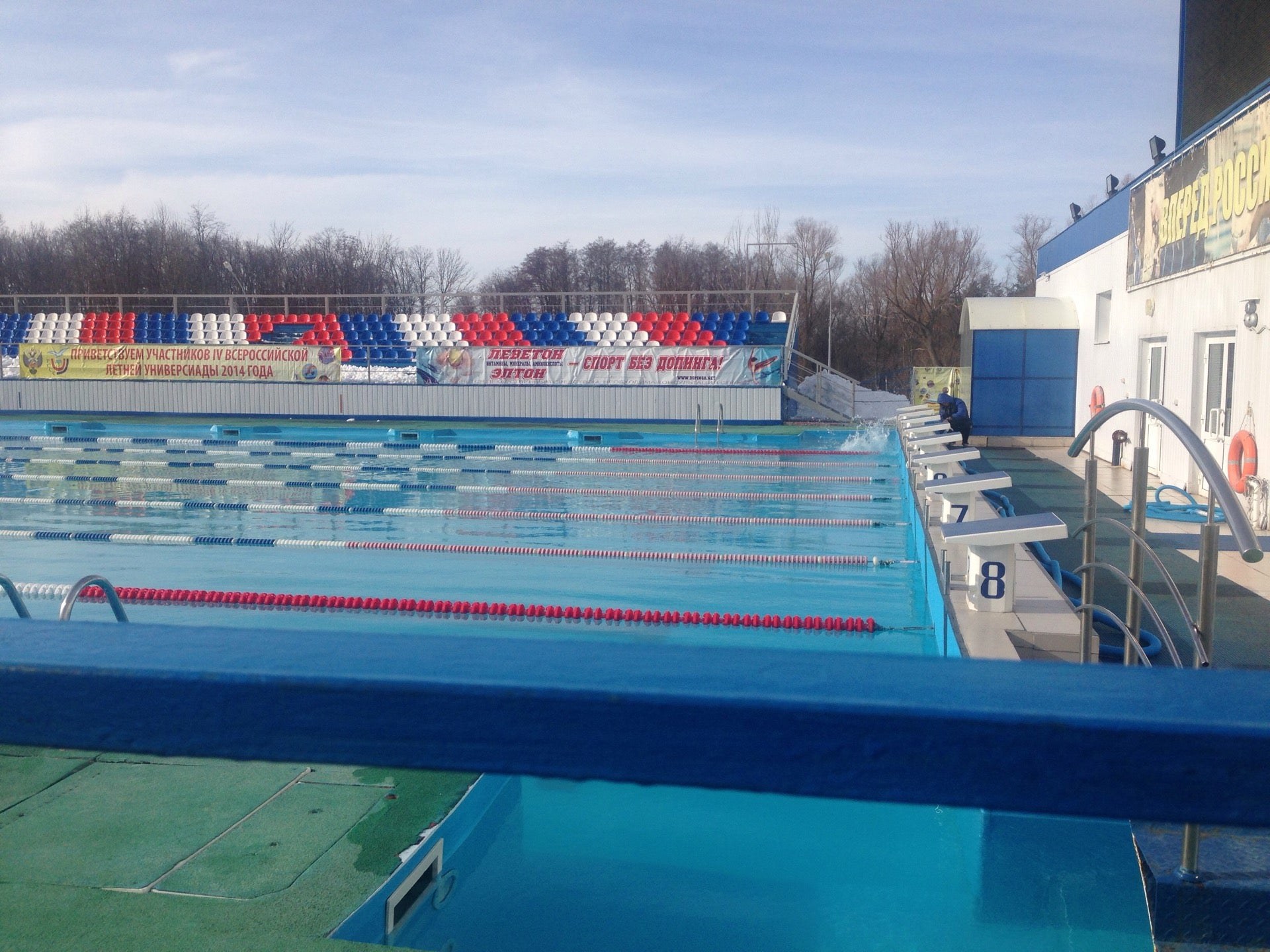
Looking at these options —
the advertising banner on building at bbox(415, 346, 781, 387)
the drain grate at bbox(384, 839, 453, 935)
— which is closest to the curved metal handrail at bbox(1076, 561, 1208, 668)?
the drain grate at bbox(384, 839, 453, 935)

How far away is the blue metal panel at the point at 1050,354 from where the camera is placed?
20047mm

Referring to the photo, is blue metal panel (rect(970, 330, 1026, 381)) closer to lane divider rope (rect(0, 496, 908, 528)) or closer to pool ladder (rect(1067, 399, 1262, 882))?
lane divider rope (rect(0, 496, 908, 528))

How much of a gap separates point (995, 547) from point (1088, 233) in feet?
51.7

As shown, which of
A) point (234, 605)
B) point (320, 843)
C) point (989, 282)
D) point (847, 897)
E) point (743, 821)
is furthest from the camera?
point (989, 282)

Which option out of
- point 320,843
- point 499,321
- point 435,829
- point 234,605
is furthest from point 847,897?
point 499,321

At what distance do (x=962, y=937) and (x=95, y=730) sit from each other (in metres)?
3.58

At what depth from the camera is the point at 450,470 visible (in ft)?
52.9

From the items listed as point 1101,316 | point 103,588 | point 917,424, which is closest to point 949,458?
point 917,424

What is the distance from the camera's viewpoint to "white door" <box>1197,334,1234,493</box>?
1123cm

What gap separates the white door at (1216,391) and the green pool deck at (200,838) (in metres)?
9.66

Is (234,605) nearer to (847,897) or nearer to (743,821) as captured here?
(743,821)

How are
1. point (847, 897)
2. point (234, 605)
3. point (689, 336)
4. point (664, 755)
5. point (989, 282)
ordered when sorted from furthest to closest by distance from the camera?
1. point (989, 282)
2. point (689, 336)
3. point (234, 605)
4. point (847, 897)
5. point (664, 755)

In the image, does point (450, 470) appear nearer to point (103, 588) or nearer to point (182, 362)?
point (103, 588)

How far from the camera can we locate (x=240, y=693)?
1.02m
